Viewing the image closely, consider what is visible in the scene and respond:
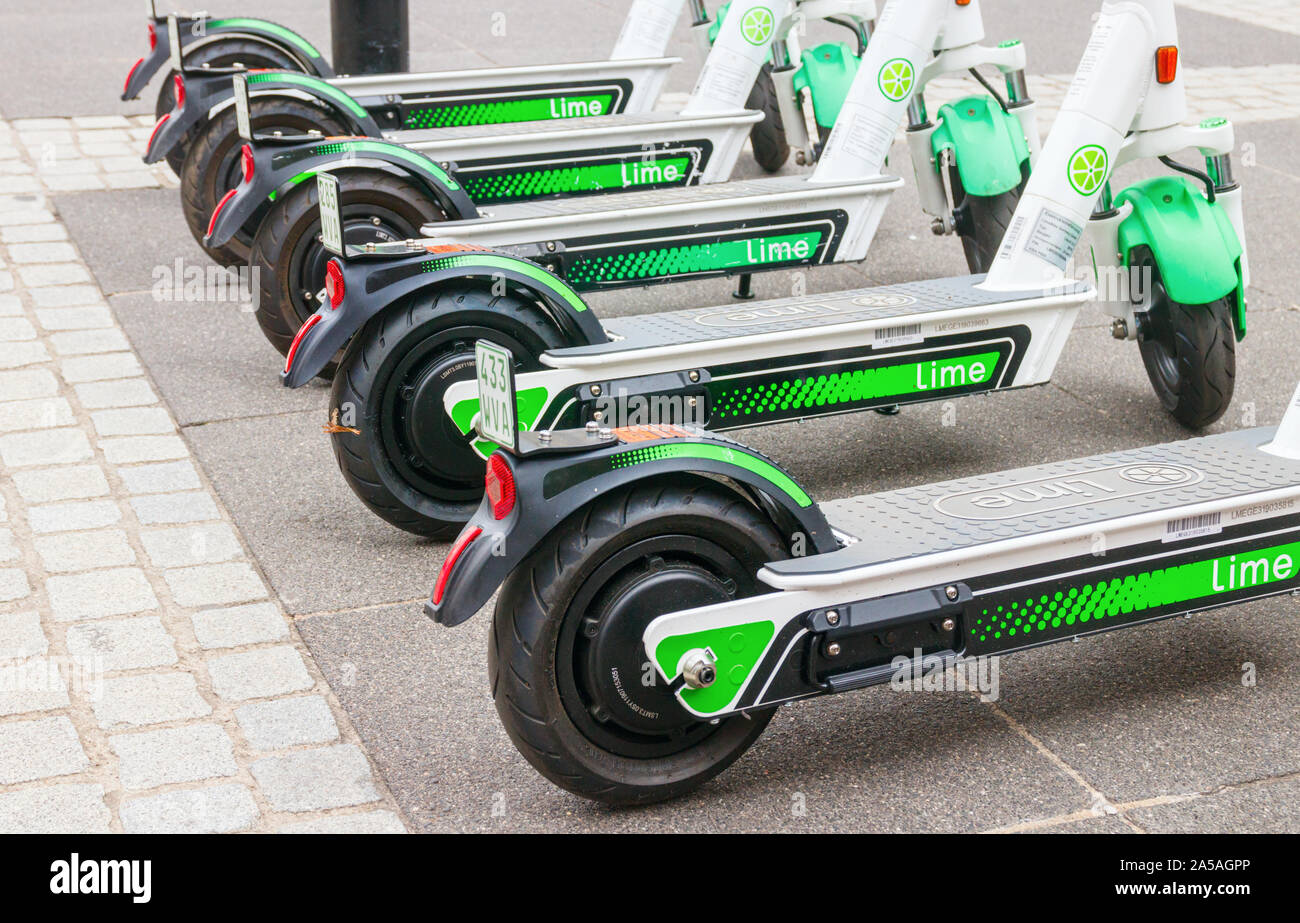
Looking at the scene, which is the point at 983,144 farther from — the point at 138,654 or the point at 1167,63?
the point at 138,654

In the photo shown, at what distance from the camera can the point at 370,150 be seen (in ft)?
16.1

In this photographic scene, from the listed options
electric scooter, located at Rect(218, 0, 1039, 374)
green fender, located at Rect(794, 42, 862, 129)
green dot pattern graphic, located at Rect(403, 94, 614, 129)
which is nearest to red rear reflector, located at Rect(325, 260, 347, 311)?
electric scooter, located at Rect(218, 0, 1039, 374)

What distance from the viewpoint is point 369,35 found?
6.99 meters

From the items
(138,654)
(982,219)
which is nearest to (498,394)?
(138,654)

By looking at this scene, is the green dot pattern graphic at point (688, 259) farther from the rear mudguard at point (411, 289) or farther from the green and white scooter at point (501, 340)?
the rear mudguard at point (411, 289)

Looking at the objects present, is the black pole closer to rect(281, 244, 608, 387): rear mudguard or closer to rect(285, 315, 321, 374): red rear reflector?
rect(281, 244, 608, 387): rear mudguard

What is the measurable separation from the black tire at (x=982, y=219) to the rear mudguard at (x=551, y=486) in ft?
8.55

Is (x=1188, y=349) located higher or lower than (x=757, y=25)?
lower

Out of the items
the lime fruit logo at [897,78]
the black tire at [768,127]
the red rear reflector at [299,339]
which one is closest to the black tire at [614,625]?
the red rear reflector at [299,339]

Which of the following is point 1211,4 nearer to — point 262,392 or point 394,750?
point 262,392

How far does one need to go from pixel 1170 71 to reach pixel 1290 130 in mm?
4421

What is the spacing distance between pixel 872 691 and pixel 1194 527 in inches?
29.3

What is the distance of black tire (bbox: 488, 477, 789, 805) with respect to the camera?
8.88ft

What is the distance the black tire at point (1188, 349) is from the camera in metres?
4.45
